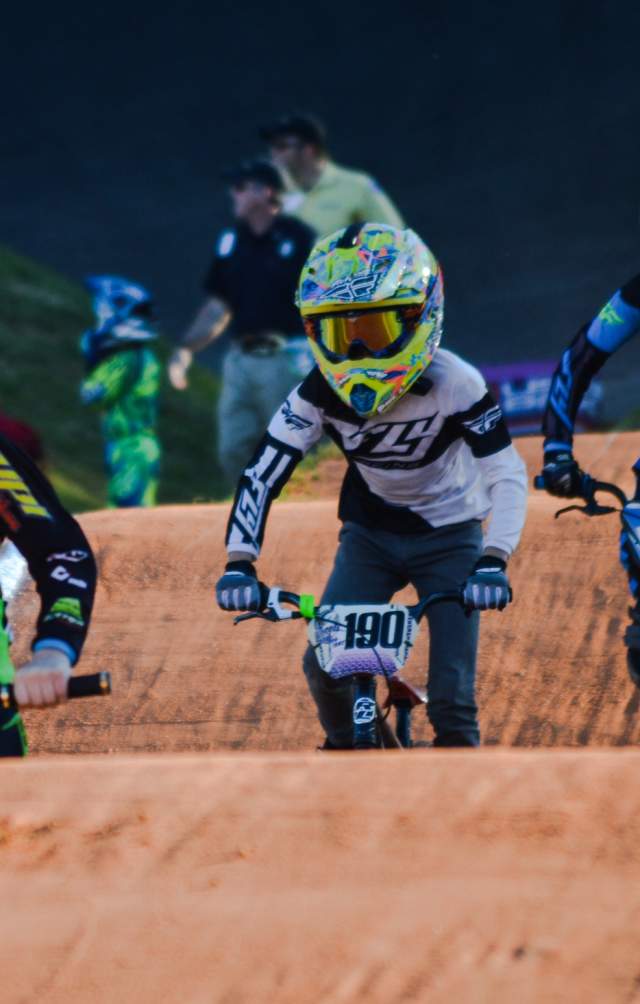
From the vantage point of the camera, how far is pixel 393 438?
604 centimetres

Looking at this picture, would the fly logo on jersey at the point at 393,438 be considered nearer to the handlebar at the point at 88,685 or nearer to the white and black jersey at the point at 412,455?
the white and black jersey at the point at 412,455

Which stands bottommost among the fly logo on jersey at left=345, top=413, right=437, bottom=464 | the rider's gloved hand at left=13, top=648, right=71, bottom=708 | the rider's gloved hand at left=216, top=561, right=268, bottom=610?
the rider's gloved hand at left=13, top=648, right=71, bottom=708

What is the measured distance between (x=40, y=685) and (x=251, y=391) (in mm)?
6509

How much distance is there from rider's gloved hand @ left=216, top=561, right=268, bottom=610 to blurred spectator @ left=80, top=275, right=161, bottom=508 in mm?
6105

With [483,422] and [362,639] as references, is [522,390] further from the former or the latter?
[362,639]

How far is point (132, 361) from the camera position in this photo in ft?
38.3

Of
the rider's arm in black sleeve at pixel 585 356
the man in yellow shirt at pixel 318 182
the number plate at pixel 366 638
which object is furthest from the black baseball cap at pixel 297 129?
the number plate at pixel 366 638

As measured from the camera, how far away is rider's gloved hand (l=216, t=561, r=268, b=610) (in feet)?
18.1

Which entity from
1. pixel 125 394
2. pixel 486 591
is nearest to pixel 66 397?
pixel 125 394

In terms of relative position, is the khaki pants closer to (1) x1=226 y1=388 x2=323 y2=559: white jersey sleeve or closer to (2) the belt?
(2) the belt

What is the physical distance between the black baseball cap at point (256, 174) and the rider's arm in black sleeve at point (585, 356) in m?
4.47

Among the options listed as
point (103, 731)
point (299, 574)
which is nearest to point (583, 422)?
point (299, 574)

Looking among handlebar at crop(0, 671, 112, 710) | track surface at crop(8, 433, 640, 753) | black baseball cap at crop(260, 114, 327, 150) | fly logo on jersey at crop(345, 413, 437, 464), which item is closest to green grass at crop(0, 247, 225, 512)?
black baseball cap at crop(260, 114, 327, 150)

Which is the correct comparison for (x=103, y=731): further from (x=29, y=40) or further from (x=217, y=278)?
(x=29, y=40)
